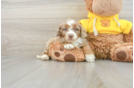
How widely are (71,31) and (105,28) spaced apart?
308mm

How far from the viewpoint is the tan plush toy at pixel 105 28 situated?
0.94 m

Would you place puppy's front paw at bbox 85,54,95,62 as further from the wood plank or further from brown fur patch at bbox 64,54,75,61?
the wood plank

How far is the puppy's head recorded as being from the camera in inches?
34.6

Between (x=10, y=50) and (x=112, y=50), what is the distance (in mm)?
1027

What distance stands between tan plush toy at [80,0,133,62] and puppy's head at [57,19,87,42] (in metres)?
0.12

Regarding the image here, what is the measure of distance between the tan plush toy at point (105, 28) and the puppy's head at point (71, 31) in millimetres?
123

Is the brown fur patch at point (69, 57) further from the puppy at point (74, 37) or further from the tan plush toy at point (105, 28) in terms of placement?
the tan plush toy at point (105, 28)

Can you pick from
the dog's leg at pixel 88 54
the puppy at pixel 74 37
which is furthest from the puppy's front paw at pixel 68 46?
the dog's leg at pixel 88 54

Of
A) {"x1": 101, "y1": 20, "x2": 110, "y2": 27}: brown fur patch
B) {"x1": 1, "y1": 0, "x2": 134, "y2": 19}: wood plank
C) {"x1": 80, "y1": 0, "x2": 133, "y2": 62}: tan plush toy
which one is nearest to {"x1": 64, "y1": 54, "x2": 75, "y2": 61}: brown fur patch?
{"x1": 80, "y1": 0, "x2": 133, "y2": 62}: tan plush toy

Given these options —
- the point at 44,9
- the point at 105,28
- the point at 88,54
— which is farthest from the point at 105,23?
the point at 44,9

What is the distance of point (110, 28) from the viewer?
1.00 m

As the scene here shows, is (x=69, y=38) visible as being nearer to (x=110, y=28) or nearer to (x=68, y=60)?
(x=68, y=60)

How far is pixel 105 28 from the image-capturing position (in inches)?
39.5

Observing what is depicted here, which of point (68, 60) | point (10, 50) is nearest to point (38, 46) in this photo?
point (10, 50)
